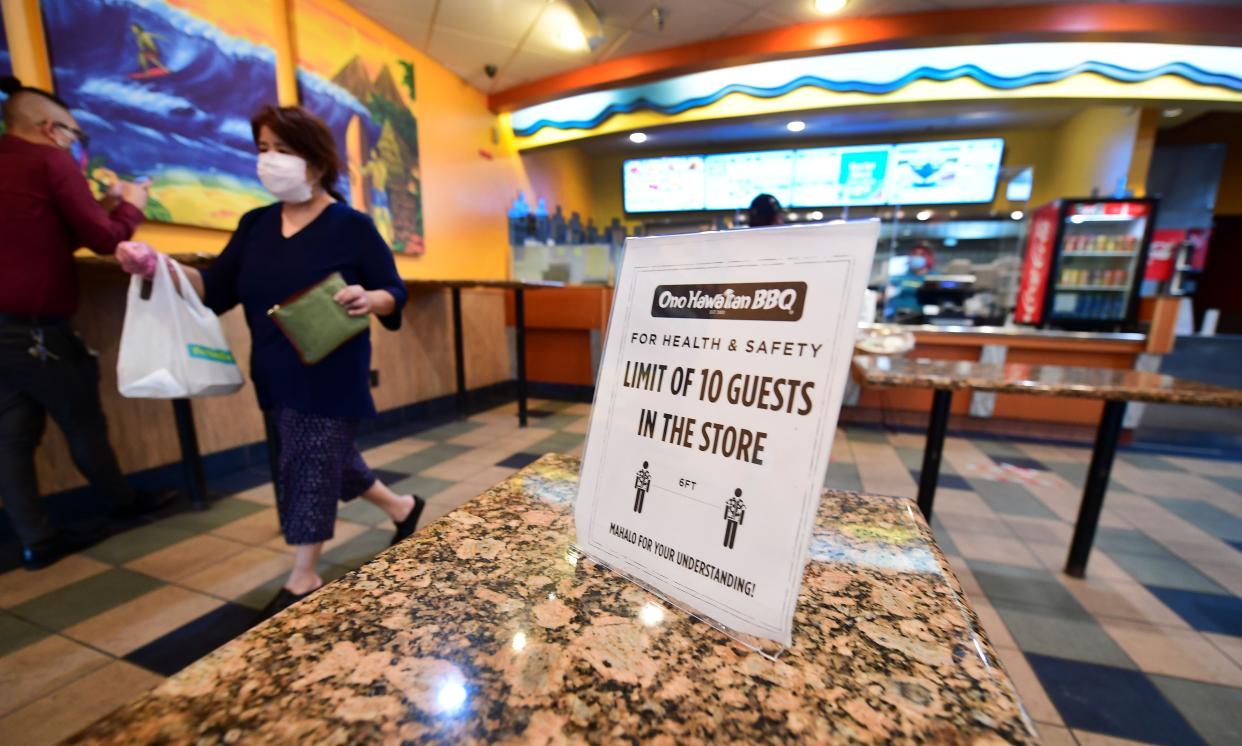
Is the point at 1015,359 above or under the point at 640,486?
under

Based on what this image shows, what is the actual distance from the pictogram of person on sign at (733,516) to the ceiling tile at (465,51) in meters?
4.18

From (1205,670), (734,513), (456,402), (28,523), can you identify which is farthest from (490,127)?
(1205,670)

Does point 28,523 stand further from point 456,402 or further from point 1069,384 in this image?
point 1069,384

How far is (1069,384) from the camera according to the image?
4.79 ft

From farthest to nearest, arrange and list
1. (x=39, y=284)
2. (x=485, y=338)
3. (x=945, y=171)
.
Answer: (x=945, y=171) < (x=485, y=338) < (x=39, y=284)

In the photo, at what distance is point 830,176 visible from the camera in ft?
16.5

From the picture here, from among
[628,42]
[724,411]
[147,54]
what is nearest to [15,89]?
[147,54]

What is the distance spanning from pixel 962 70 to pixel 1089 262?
7.32 ft

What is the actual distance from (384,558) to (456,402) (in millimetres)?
3829

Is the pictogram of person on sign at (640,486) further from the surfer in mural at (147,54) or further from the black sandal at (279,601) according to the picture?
the surfer in mural at (147,54)

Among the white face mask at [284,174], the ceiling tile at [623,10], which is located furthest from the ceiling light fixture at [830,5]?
the white face mask at [284,174]

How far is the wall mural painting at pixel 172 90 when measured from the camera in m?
2.02

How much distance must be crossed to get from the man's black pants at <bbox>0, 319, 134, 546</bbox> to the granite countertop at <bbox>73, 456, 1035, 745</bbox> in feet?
6.97

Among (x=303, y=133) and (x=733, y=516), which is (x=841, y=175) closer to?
(x=303, y=133)
